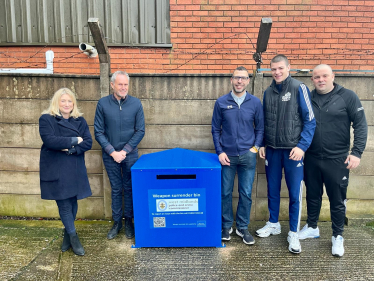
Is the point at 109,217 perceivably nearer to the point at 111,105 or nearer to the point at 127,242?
the point at 127,242

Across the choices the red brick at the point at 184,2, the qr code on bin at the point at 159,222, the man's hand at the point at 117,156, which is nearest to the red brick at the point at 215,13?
the red brick at the point at 184,2

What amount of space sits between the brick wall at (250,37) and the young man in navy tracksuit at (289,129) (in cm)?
142

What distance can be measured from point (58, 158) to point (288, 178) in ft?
7.68

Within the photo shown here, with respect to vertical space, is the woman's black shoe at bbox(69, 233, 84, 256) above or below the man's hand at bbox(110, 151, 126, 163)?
below

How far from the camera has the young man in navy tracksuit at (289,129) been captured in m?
2.73

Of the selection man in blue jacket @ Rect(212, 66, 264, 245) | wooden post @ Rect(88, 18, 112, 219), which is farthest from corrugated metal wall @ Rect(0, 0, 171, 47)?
→ man in blue jacket @ Rect(212, 66, 264, 245)

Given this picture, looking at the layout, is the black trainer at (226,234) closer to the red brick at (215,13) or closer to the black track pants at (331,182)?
the black track pants at (331,182)

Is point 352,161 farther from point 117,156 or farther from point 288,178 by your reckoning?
point 117,156

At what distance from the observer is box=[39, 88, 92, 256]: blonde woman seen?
2572 mm

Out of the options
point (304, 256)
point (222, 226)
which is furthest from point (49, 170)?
point (304, 256)

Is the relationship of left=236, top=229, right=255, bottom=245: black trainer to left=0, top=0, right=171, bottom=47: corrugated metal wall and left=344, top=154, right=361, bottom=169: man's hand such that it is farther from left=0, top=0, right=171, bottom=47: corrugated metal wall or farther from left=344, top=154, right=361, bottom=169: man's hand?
left=0, top=0, right=171, bottom=47: corrugated metal wall

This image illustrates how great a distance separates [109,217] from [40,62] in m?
2.67

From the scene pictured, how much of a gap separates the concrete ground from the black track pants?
0.38m

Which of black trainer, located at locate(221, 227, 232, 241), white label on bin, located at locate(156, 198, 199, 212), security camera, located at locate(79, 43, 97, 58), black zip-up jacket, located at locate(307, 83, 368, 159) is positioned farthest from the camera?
security camera, located at locate(79, 43, 97, 58)
